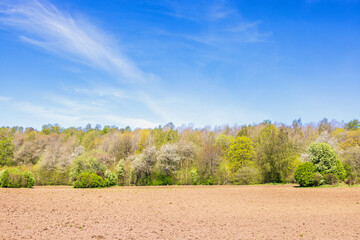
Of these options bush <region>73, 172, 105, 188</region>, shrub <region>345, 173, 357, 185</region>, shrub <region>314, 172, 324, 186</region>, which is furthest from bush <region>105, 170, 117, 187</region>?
shrub <region>345, 173, 357, 185</region>

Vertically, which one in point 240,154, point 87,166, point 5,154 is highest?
point 240,154

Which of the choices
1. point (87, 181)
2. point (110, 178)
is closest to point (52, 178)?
point (110, 178)

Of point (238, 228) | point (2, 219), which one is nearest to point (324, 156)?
point (238, 228)

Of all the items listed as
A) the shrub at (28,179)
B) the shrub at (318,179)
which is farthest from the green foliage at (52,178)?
the shrub at (318,179)

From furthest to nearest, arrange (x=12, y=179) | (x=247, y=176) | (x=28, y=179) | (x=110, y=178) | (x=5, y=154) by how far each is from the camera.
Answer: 1. (x=5, y=154)
2. (x=247, y=176)
3. (x=110, y=178)
4. (x=28, y=179)
5. (x=12, y=179)

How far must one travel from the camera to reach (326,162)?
28844 mm

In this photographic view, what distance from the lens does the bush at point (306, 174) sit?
27.8 m

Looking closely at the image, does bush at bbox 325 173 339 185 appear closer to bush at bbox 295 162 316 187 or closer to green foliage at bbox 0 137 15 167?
bush at bbox 295 162 316 187

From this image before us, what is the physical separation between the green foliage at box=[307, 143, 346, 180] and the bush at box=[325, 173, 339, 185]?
0.50m

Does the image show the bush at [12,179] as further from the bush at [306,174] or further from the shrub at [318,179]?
the shrub at [318,179]

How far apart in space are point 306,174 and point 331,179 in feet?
9.84

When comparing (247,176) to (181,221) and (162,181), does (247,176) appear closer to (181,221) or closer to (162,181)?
(162,181)

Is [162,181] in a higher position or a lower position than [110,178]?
lower

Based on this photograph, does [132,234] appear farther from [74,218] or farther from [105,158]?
[105,158]
